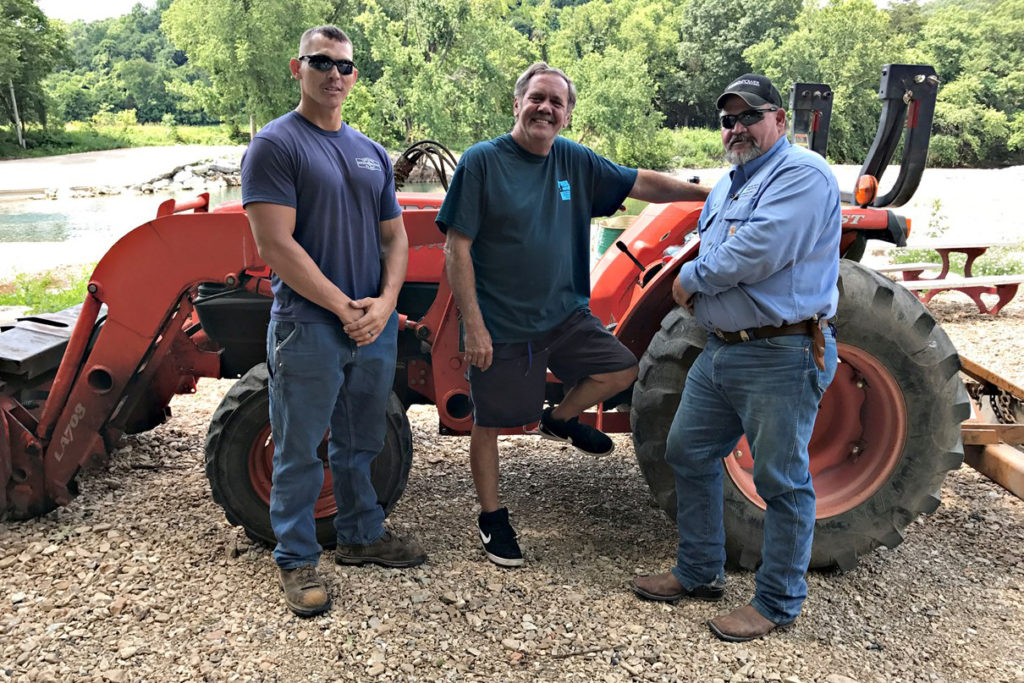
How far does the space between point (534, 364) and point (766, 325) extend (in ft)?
2.90

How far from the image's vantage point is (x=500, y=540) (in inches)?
126

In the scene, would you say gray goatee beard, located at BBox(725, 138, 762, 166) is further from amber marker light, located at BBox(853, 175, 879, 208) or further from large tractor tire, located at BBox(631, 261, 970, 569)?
amber marker light, located at BBox(853, 175, 879, 208)

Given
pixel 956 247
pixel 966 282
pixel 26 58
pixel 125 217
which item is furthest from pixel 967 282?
pixel 26 58

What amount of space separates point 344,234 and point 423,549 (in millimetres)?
1318

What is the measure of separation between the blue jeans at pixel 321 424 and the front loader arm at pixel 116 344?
0.73 meters

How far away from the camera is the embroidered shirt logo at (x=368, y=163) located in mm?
2715

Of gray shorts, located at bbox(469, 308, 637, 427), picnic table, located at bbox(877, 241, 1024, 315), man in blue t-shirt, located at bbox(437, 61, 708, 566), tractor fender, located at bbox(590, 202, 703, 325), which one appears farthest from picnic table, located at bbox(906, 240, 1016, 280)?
gray shorts, located at bbox(469, 308, 637, 427)

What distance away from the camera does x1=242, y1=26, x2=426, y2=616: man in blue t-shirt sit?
2562 mm

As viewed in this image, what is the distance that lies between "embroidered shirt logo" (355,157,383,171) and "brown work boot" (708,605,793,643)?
186 centimetres

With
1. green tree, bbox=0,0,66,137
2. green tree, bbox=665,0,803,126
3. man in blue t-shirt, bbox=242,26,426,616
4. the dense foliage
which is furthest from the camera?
green tree, bbox=665,0,803,126

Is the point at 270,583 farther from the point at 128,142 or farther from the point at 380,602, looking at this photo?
the point at 128,142

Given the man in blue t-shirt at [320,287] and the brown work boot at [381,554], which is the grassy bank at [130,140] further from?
the man in blue t-shirt at [320,287]

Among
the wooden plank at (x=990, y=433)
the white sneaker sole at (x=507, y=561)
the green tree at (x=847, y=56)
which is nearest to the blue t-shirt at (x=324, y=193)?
the white sneaker sole at (x=507, y=561)

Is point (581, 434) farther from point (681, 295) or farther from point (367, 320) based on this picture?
point (367, 320)
